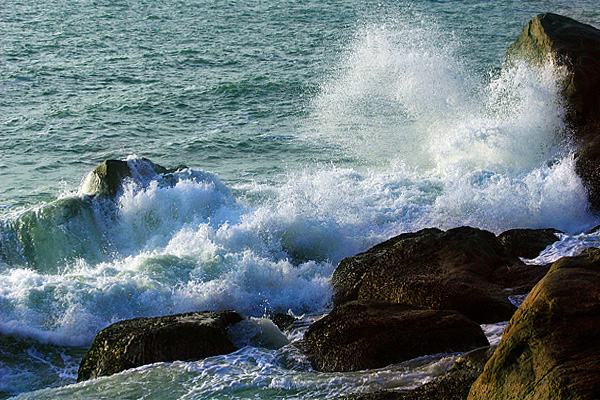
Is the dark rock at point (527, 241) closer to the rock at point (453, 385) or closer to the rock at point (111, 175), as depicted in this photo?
the rock at point (453, 385)

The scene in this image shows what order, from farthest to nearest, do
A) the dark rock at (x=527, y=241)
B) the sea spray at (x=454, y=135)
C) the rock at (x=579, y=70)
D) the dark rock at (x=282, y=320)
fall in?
1. the rock at (x=579, y=70)
2. the sea spray at (x=454, y=135)
3. the dark rock at (x=527, y=241)
4. the dark rock at (x=282, y=320)

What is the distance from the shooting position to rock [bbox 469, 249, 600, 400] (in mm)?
4227

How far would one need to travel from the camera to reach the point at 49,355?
787cm

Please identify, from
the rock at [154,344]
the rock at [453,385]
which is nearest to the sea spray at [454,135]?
the rock at [154,344]

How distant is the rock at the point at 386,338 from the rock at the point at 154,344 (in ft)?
2.88

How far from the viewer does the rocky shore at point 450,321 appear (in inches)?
174

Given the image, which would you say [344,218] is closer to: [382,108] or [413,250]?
[413,250]

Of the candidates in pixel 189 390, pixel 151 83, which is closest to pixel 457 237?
pixel 189 390

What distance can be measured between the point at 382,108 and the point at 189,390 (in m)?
12.0

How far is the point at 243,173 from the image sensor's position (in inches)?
542

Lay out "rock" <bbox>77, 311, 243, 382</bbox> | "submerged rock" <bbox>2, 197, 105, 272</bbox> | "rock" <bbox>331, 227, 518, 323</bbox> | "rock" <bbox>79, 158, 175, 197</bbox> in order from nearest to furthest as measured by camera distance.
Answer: "rock" <bbox>77, 311, 243, 382</bbox> < "rock" <bbox>331, 227, 518, 323</bbox> < "submerged rock" <bbox>2, 197, 105, 272</bbox> < "rock" <bbox>79, 158, 175, 197</bbox>

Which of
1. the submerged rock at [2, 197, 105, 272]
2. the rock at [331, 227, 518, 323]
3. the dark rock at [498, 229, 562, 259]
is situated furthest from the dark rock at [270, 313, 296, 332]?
the submerged rock at [2, 197, 105, 272]

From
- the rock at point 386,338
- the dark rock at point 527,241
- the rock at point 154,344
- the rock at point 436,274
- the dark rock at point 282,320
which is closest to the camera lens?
the rock at point 386,338

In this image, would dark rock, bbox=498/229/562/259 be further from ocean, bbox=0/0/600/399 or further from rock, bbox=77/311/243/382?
rock, bbox=77/311/243/382
